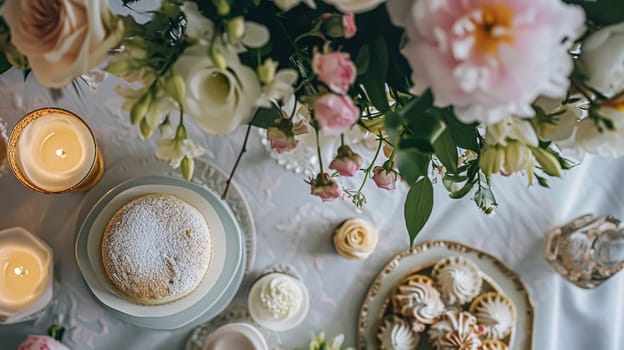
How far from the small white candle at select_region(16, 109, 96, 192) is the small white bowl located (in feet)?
0.99

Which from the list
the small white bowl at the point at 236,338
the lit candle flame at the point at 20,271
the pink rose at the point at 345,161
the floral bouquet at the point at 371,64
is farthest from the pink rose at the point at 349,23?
the lit candle flame at the point at 20,271

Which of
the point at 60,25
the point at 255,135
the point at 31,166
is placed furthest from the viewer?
the point at 255,135

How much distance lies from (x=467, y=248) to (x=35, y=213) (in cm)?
66

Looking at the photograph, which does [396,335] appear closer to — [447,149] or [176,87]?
[447,149]

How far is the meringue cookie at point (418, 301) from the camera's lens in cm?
91

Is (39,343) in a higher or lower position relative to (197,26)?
lower

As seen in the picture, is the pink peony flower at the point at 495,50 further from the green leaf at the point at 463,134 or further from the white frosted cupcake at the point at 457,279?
the white frosted cupcake at the point at 457,279

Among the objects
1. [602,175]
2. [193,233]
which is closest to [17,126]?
[193,233]

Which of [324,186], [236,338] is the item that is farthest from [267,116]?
[236,338]

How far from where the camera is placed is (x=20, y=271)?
90 cm

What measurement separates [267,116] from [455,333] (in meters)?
0.57

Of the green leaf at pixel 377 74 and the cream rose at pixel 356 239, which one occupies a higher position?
the green leaf at pixel 377 74

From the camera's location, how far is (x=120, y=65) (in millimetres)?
357

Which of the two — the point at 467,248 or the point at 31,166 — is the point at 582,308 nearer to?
the point at 467,248
